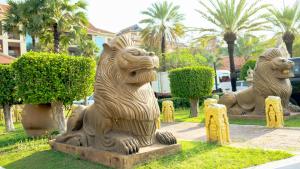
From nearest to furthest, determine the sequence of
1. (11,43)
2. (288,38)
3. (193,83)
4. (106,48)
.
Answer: (106,48) < (193,83) < (288,38) < (11,43)

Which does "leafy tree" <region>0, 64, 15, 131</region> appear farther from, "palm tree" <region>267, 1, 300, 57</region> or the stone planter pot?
"palm tree" <region>267, 1, 300, 57</region>

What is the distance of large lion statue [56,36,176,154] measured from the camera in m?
5.53

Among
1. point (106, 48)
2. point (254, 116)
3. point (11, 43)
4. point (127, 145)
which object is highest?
point (11, 43)

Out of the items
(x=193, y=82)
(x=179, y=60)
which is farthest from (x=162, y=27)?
(x=193, y=82)

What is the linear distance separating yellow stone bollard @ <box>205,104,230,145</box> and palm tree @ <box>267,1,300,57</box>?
65.0 feet

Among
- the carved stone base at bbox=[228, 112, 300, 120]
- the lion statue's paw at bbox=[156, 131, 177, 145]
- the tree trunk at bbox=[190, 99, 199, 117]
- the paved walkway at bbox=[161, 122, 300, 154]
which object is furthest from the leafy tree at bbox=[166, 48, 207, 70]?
the lion statue's paw at bbox=[156, 131, 177, 145]

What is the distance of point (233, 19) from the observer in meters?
22.0

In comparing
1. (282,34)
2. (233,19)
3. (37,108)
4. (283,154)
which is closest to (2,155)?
(37,108)

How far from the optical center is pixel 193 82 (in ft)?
45.5

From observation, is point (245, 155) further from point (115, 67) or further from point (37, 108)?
point (37, 108)

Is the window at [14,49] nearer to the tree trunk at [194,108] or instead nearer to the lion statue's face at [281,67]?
the tree trunk at [194,108]

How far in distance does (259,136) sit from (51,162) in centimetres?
470

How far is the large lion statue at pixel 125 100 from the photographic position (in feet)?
18.1

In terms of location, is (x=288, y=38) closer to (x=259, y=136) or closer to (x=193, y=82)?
(x=193, y=82)
